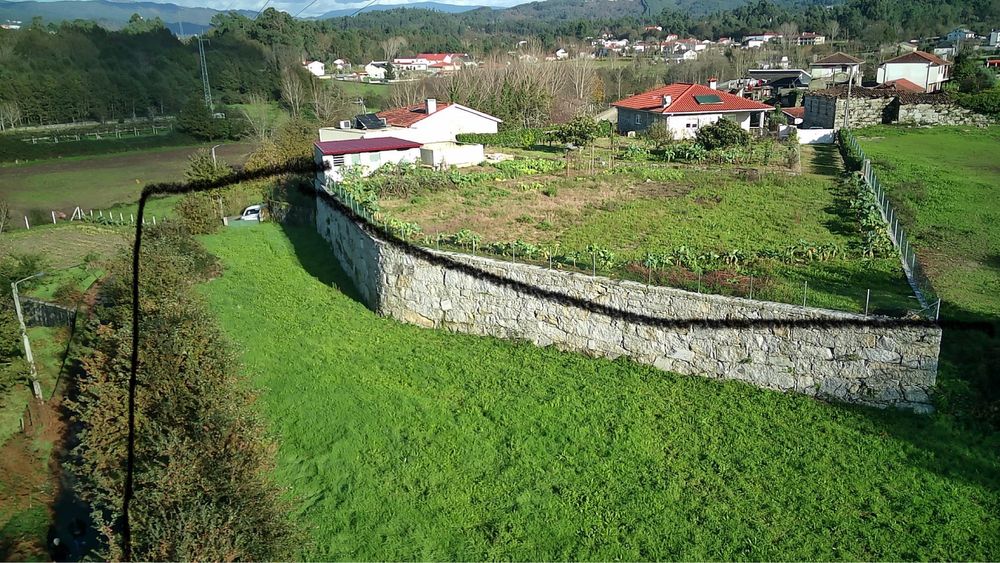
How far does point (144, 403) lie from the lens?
961cm

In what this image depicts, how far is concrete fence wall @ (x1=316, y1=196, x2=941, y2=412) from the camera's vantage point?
1024 cm

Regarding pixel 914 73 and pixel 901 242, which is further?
pixel 914 73

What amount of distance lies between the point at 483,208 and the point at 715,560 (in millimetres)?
13065

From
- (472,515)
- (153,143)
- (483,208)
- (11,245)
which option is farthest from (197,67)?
(472,515)

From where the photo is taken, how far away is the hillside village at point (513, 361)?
8.30 metres

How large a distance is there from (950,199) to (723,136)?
373 inches

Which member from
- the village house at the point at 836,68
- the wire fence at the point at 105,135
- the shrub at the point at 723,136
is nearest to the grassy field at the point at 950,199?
the shrub at the point at 723,136

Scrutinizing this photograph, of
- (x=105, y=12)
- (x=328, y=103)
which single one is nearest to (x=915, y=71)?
(x=328, y=103)

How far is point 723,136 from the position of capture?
2712 centimetres

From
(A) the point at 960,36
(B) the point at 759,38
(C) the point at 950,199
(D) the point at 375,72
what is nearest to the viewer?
(C) the point at 950,199

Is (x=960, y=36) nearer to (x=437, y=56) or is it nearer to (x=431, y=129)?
(x=437, y=56)

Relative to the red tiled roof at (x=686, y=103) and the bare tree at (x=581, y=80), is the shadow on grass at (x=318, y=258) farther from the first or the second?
the bare tree at (x=581, y=80)

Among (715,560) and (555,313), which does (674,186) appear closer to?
(555,313)

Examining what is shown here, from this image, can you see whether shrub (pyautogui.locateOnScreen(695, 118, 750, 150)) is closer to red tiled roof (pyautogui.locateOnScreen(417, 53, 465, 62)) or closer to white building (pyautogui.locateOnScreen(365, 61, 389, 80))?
white building (pyautogui.locateOnScreen(365, 61, 389, 80))
